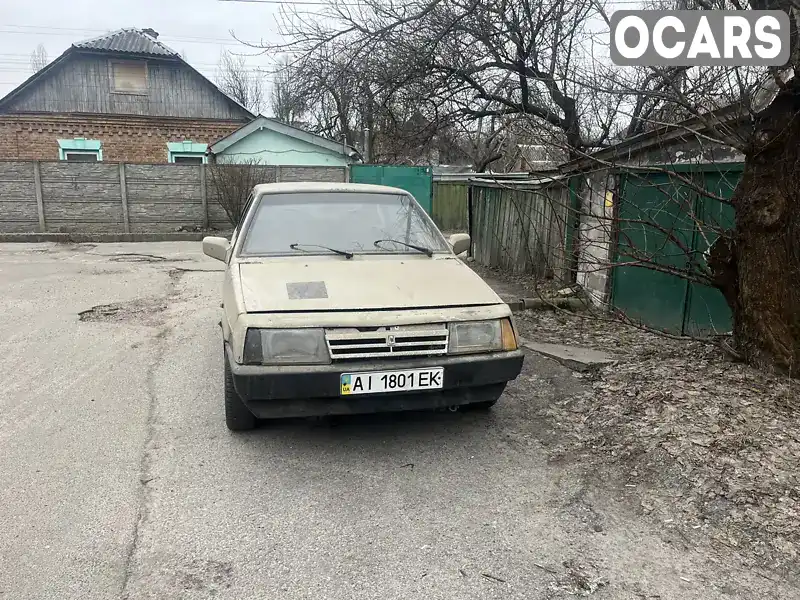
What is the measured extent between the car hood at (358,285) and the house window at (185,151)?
19.7 metres

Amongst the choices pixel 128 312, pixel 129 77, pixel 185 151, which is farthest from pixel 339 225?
pixel 129 77

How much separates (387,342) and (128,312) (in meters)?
5.33

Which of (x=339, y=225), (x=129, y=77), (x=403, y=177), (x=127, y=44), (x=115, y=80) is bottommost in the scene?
(x=339, y=225)

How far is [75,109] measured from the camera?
21.5 m

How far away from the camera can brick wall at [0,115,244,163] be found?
2105 centimetres

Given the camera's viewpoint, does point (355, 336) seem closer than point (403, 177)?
Yes

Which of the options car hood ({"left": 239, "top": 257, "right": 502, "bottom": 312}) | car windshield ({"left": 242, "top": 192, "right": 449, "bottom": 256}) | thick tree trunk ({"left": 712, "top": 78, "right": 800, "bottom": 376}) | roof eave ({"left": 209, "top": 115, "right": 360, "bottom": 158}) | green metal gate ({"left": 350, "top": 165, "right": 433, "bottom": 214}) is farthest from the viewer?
roof eave ({"left": 209, "top": 115, "right": 360, "bottom": 158})

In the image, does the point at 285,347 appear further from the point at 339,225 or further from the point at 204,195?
the point at 204,195

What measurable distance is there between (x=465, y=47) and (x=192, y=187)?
1066 cm

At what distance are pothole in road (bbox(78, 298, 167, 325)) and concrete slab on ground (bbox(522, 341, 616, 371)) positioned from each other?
14.8 ft

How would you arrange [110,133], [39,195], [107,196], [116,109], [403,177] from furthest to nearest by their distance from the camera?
[116,109] → [110,133] → [107,196] → [39,195] → [403,177]

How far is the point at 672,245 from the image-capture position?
6.12 m

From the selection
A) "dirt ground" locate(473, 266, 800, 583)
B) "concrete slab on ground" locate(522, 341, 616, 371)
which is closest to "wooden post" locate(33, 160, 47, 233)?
"concrete slab on ground" locate(522, 341, 616, 371)

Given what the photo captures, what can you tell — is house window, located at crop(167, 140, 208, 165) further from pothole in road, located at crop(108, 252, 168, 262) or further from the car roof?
the car roof
